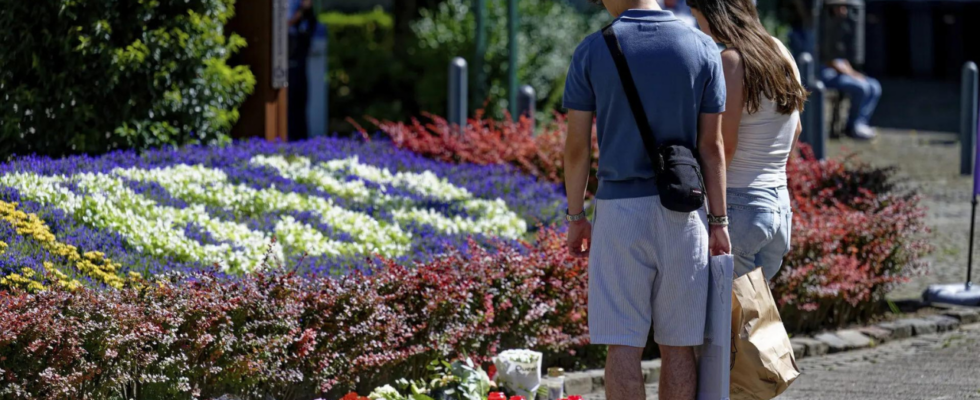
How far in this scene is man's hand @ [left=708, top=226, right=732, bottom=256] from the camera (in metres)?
4.00

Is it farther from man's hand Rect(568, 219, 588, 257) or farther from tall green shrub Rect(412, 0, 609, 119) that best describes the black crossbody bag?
tall green shrub Rect(412, 0, 609, 119)

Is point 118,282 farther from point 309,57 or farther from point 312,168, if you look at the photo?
point 309,57

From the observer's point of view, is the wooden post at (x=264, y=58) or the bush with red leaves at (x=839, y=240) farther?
the wooden post at (x=264, y=58)

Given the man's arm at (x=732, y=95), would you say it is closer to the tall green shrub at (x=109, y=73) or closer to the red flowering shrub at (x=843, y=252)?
the red flowering shrub at (x=843, y=252)

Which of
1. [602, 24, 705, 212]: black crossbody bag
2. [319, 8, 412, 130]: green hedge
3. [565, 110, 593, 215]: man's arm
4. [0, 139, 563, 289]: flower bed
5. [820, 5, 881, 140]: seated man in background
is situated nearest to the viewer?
[602, 24, 705, 212]: black crossbody bag

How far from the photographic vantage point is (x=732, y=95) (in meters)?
4.14

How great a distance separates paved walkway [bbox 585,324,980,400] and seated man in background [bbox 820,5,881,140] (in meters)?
Result: 8.77

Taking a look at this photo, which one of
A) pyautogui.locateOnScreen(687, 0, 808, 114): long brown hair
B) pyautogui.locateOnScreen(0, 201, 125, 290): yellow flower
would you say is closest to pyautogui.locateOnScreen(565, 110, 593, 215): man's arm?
pyautogui.locateOnScreen(687, 0, 808, 114): long brown hair

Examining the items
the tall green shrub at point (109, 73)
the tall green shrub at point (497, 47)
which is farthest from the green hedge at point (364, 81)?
the tall green shrub at point (109, 73)

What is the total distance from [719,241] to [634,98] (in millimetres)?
575

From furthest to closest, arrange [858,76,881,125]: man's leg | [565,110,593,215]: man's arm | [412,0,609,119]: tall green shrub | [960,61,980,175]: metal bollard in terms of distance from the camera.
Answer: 1. [858,76,881,125]: man's leg
2. [412,0,609,119]: tall green shrub
3. [960,61,980,175]: metal bollard
4. [565,110,593,215]: man's arm

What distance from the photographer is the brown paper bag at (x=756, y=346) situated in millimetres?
4160

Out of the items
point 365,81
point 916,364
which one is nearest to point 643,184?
point 916,364

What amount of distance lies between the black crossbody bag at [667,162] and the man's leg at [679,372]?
52cm
